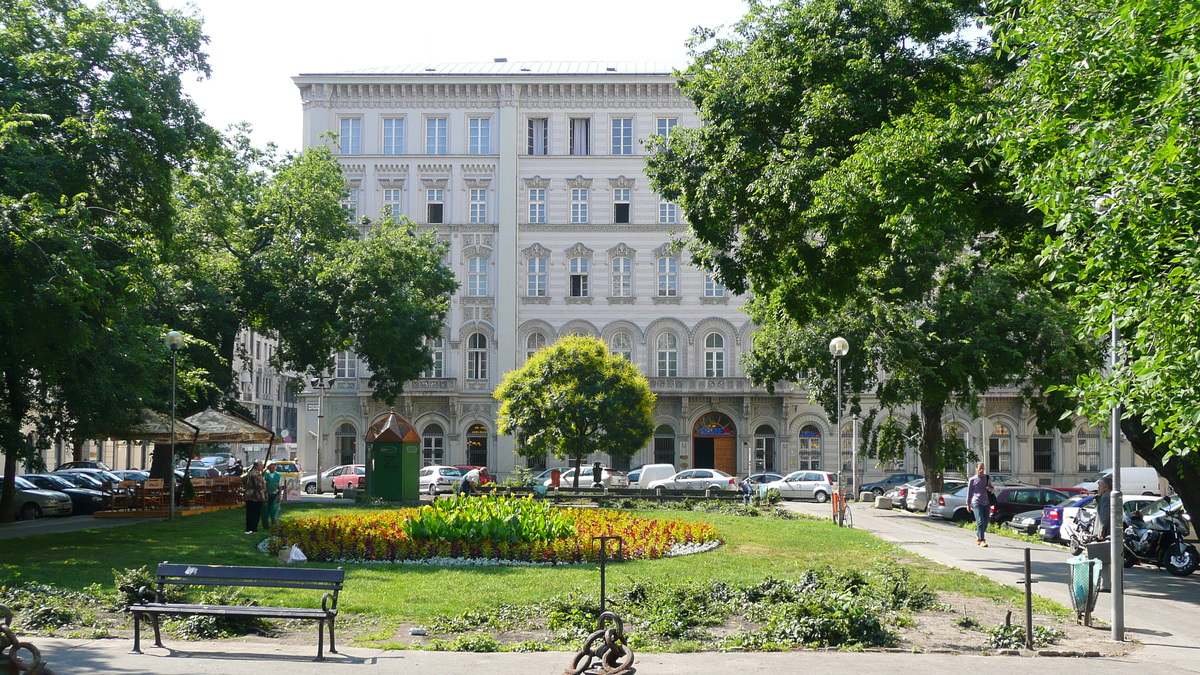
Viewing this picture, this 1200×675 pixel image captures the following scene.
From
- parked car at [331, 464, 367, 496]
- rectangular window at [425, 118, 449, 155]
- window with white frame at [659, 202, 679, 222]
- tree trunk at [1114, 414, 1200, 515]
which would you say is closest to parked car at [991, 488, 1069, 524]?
tree trunk at [1114, 414, 1200, 515]

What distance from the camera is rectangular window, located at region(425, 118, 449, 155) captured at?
59.6 m

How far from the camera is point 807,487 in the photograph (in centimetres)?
4803

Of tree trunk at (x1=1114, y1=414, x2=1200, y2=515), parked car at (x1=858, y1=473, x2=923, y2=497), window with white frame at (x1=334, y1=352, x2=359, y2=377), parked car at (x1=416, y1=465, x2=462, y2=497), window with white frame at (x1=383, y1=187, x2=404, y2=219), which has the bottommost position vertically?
parked car at (x1=858, y1=473, x2=923, y2=497)

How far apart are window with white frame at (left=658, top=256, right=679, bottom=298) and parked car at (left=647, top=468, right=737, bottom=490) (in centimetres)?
1251

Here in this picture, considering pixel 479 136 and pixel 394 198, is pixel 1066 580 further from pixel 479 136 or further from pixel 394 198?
pixel 394 198

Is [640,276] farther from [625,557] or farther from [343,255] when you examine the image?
[625,557]

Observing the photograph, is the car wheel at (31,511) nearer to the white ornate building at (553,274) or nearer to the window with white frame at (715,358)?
the white ornate building at (553,274)

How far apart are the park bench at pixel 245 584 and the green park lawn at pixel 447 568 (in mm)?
1895

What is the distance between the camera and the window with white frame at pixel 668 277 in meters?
58.1

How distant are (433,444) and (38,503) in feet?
86.0

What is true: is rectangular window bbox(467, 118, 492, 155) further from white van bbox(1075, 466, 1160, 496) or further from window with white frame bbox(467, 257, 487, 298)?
white van bbox(1075, 466, 1160, 496)

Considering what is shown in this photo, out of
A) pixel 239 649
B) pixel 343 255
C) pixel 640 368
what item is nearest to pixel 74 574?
pixel 239 649

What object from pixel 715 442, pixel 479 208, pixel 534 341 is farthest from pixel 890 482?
pixel 479 208

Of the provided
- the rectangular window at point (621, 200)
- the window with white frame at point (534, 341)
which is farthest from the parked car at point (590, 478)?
the rectangular window at point (621, 200)
